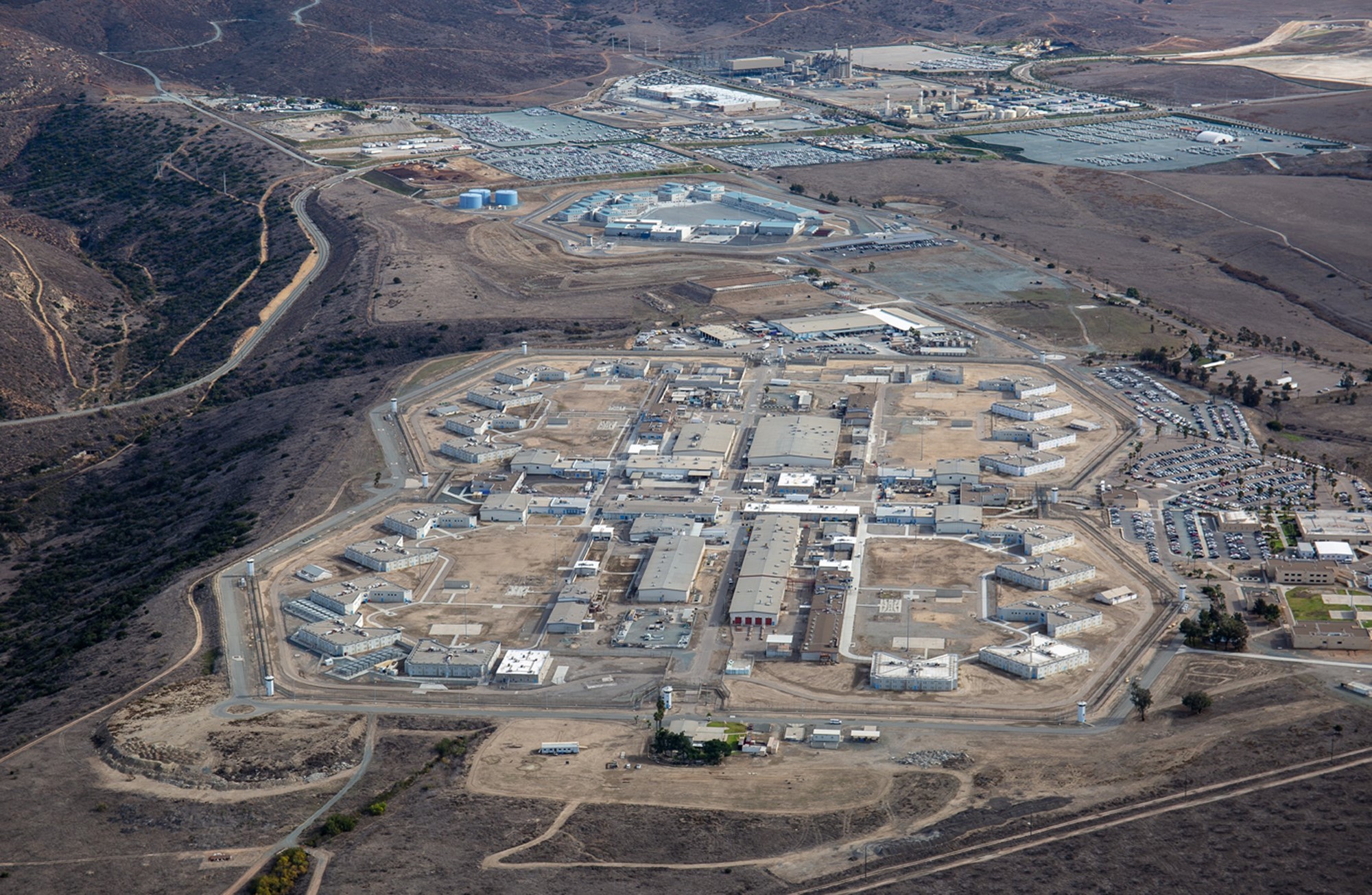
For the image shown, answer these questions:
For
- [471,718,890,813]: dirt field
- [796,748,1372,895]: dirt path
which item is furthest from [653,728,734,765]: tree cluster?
[796,748,1372,895]: dirt path

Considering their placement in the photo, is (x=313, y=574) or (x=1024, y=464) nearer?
(x=313, y=574)

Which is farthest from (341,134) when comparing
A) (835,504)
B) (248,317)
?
(835,504)

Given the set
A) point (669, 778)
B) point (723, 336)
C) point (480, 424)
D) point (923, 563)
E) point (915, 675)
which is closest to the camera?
point (669, 778)

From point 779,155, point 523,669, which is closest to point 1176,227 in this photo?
point 779,155

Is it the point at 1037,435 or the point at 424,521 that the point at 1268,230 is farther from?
the point at 424,521

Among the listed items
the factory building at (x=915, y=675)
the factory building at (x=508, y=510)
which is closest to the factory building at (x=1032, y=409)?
the factory building at (x=508, y=510)

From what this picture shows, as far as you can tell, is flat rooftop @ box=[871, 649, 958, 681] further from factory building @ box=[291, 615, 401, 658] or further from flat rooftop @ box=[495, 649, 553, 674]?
factory building @ box=[291, 615, 401, 658]

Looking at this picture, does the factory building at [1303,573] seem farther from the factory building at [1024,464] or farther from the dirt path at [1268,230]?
the dirt path at [1268,230]
